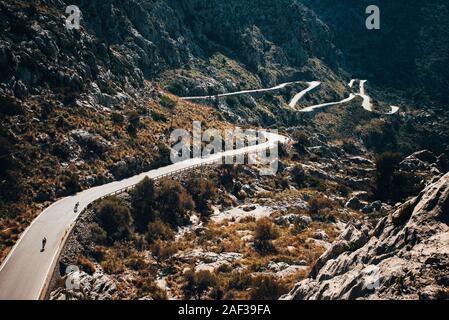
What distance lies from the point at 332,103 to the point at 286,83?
1708 centimetres

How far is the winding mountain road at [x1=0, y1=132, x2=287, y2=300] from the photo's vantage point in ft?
111

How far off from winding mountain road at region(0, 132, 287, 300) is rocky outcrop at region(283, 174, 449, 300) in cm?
2018

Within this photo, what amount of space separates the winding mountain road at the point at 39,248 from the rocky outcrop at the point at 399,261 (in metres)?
20.2

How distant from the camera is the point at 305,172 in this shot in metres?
81.9

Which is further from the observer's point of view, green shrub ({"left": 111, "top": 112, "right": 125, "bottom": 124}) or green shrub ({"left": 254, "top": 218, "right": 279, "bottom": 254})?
green shrub ({"left": 111, "top": 112, "right": 125, "bottom": 124})

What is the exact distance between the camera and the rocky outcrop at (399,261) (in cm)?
2281

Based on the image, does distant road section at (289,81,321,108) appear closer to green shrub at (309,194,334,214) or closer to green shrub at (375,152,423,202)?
green shrub at (375,152,423,202)

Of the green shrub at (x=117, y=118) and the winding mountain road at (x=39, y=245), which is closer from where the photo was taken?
the winding mountain road at (x=39, y=245)

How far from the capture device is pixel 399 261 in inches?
984

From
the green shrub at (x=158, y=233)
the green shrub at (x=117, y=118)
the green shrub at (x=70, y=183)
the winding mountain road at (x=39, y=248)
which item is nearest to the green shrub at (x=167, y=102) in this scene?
the green shrub at (x=117, y=118)

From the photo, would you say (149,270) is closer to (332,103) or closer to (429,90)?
(332,103)

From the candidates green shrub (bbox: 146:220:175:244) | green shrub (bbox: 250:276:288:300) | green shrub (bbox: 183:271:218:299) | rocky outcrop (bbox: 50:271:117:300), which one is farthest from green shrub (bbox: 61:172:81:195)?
green shrub (bbox: 250:276:288:300)

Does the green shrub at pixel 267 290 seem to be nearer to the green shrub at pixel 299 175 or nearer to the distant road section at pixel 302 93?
the green shrub at pixel 299 175
